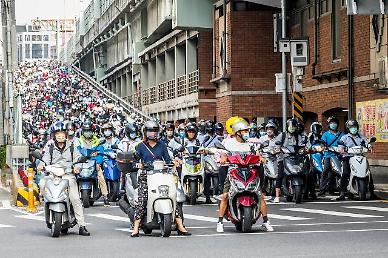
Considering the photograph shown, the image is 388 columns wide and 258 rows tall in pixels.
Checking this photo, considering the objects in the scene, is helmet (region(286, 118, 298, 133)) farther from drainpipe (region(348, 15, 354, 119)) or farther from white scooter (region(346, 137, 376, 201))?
drainpipe (region(348, 15, 354, 119))

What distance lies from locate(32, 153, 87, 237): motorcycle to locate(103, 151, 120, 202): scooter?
26.4 ft

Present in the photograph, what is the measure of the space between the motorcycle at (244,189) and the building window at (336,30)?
60.2ft

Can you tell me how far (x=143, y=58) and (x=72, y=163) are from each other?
53.5 meters

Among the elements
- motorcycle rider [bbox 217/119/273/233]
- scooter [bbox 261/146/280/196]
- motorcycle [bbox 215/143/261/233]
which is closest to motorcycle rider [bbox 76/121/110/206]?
scooter [bbox 261/146/280/196]

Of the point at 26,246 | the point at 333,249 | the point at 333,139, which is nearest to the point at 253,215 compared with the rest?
the point at 333,249

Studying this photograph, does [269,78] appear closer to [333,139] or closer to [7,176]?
[7,176]

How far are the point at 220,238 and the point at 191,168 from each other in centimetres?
805

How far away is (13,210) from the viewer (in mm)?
22875

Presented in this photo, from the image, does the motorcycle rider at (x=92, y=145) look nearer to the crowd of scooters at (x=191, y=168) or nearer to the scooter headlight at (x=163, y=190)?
the crowd of scooters at (x=191, y=168)

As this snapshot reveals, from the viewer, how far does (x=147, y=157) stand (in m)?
15.4

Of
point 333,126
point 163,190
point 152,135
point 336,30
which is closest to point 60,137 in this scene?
point 152,135

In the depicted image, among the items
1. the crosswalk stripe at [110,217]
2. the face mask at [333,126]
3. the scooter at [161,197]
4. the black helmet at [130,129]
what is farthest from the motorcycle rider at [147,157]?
the face mask at [333,126]

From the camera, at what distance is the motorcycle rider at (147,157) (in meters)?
15.3

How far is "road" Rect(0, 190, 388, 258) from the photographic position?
13148mm
